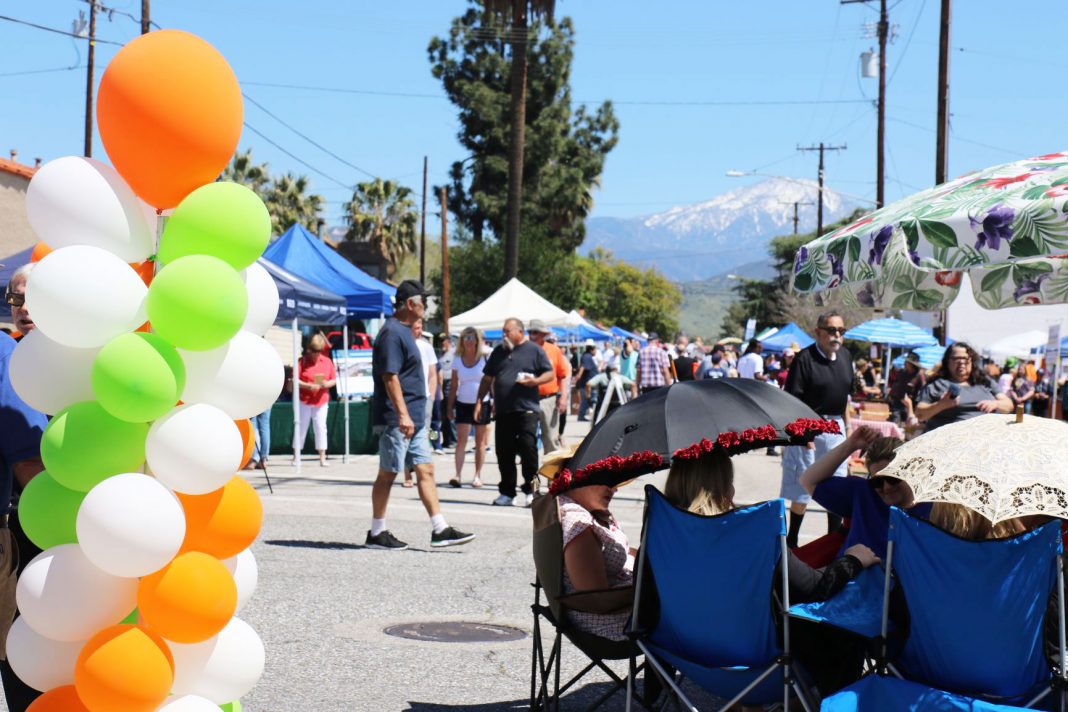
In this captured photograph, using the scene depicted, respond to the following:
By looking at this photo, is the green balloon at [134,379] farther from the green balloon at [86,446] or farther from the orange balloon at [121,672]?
the orange balloon at [121,672]

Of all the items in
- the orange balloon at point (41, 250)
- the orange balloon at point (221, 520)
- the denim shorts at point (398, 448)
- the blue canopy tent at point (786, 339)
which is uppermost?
the orange balloon at point (41, 250)

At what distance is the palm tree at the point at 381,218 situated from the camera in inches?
2608

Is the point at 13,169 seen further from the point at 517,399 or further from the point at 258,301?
the point at 258,301

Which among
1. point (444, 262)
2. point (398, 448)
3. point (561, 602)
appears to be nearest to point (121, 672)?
point (561, 602)

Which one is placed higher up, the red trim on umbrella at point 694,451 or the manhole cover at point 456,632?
the red trim on umbrella at point 694,451

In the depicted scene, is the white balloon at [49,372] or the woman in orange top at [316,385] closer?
the white balloon at [49,372]

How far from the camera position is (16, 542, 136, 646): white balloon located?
3693 mm

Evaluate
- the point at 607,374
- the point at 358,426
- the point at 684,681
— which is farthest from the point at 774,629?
the point at 607,374

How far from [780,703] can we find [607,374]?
73.7ft

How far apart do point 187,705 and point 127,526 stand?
0.65 meters

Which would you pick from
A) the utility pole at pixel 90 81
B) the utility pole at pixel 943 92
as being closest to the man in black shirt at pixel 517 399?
the utility pole at pixel 943 92

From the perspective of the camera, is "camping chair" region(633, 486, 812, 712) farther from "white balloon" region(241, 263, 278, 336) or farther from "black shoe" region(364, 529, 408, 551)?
"black shoe" region(364, 529, 408, 551)

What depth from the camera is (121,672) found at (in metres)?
3.68

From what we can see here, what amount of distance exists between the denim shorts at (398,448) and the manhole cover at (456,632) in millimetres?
2206
